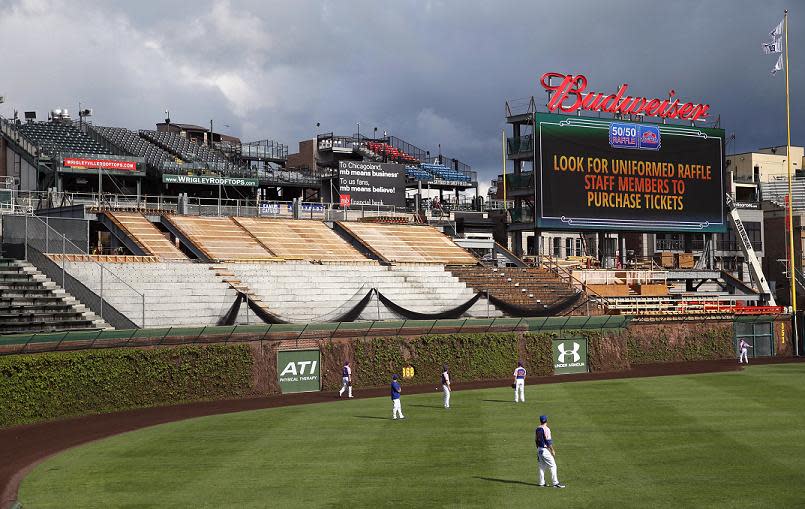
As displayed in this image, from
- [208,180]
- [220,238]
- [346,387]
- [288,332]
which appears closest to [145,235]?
[220,238]

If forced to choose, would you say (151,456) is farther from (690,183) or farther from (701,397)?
(690,183)

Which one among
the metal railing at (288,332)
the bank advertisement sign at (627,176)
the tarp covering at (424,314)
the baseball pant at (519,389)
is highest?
the bank advertisement sign at (627,176)

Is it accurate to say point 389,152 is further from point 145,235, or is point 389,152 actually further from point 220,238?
point 145,235

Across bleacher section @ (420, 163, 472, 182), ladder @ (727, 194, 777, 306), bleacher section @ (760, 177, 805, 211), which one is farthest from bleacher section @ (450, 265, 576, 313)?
bleacher section @ (760, 177, 805, 211)

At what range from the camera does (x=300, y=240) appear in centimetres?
5994

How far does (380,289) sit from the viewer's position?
5303 centimetres

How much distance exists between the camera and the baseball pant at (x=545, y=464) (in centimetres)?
2141

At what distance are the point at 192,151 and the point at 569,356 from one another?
144ft

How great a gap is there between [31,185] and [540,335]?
40.5m

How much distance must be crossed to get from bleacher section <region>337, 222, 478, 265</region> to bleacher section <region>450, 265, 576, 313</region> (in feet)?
7.34

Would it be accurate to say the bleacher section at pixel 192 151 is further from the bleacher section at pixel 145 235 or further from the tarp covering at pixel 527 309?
the tarp covering at pixel 527 309

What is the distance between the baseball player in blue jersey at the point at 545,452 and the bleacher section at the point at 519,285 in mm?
31825

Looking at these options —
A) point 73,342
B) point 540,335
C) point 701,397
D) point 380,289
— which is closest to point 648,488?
point 701,397

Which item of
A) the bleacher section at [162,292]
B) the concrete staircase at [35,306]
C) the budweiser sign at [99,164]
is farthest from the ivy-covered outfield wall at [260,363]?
the budweiser sign at [99,164]
